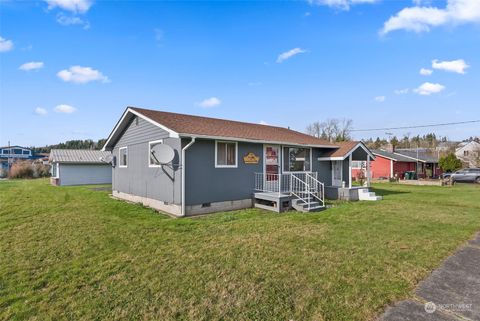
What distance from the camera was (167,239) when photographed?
5.81 metres

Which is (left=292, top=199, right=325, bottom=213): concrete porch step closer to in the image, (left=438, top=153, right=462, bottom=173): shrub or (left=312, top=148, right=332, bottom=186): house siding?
(left=312, top=148, right=332, bottom=186): house siding

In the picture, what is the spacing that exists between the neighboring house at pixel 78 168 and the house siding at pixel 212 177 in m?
15.9

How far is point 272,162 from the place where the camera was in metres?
11.1

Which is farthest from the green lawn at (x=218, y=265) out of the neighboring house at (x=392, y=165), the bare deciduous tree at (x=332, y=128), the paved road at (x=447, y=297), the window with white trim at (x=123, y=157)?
the bare deciduous tree at (x=332, y=128)

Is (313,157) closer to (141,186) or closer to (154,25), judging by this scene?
(141,186)

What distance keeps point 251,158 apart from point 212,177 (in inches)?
77.1

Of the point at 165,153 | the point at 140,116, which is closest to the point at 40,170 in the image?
the point at 140,116

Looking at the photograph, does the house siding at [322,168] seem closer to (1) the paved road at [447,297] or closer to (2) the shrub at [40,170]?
(1) the paved road at [447,297]

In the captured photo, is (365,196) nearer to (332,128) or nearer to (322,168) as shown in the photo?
(322,168)

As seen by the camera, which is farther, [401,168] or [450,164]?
[450,164]

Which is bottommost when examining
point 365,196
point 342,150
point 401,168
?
point 365,196

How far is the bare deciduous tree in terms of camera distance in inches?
1863

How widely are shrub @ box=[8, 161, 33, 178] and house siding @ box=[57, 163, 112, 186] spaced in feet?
44.5

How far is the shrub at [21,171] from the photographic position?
3002cm
